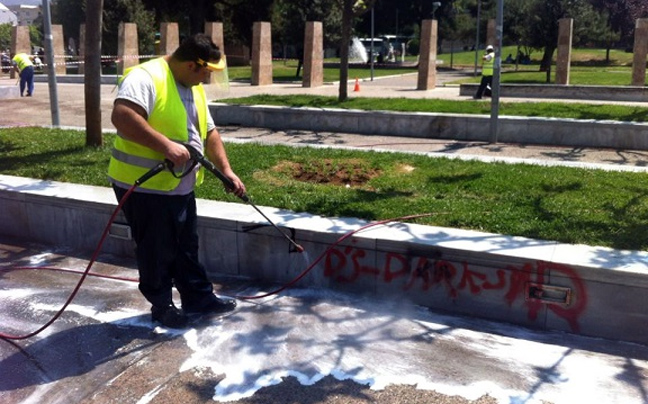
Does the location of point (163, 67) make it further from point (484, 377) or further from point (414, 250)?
point (484, 377)

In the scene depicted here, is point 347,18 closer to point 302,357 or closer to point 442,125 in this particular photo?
point 442,125

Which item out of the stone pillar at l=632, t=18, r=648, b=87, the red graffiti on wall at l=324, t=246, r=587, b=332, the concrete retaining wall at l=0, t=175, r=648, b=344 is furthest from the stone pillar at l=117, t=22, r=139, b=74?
the red graffiti on wall at l=324, t=246, r=587, b=332

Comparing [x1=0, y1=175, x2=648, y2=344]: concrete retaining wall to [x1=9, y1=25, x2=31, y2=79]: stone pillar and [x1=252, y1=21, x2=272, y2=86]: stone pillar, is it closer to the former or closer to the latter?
[x1=252, y1=21, x2=272, y2=86]: stone pillar

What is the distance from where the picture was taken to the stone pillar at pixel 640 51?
2116 centimetres

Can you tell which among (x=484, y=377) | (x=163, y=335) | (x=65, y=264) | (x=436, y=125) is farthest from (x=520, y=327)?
(x=436, y=125)

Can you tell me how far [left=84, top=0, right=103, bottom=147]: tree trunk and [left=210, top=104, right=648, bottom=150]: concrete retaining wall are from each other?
490 cm

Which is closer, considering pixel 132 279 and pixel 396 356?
pixel 396 356

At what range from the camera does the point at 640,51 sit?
21312 millimetres

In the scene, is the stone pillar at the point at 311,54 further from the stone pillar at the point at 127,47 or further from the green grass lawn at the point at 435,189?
the green grass lawn at the point at 435,189

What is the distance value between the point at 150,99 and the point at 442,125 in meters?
8.71

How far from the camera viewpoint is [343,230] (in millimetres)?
5281

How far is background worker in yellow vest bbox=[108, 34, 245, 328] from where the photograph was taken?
4066 mm

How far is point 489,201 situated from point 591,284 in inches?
75.6

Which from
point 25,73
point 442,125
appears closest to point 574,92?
point 442,125
